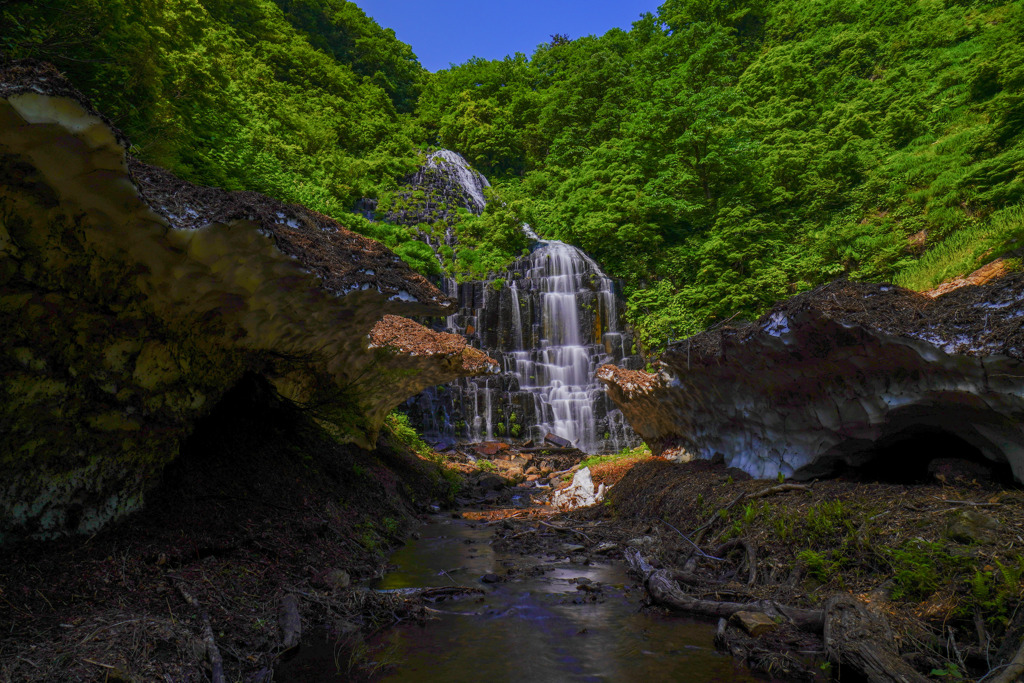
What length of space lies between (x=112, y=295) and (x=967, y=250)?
1761 centimetres

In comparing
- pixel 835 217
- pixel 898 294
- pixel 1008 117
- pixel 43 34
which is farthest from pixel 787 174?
pixel 43 34

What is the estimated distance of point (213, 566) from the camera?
416 centimetres

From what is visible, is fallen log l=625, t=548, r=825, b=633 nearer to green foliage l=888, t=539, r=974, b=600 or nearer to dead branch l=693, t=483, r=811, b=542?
green foliage l=888, t=539, r=974, b=600

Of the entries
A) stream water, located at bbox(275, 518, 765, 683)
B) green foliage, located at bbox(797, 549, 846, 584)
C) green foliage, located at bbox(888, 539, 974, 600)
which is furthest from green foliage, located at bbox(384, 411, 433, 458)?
green foliage, located at bbox(888, 539, 974, 600)

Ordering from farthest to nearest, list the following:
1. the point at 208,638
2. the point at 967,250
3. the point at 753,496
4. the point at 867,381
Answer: the point at 967,250
the point at 753,496
the point at 867,381
the point at 208,638

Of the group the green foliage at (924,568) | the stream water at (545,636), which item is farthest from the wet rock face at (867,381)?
the stream water at (545,636)

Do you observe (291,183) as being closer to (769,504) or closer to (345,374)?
(345,374)

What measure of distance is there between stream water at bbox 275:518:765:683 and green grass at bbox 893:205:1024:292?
34.1ft

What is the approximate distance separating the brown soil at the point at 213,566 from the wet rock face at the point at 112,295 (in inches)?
15.5

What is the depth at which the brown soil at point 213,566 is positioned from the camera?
293 cm

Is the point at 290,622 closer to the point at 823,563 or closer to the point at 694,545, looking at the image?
the point at 694,545

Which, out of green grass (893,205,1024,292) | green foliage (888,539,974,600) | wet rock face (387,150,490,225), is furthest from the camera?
wet rock face (387,150,490,225)

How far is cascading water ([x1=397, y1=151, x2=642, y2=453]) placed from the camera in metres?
18.4

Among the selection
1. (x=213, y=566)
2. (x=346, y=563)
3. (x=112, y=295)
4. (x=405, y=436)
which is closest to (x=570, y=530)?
(x=346, y=563)
